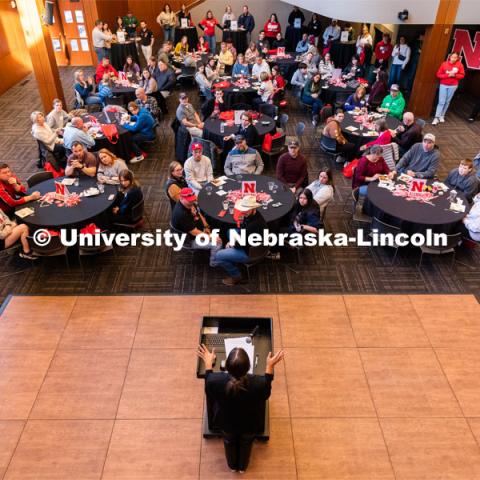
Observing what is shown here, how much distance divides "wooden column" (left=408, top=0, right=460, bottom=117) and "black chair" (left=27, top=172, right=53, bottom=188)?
30.5 feet

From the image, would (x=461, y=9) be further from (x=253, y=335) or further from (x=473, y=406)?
(x=253, y=335)

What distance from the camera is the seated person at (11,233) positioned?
5621 millimetres

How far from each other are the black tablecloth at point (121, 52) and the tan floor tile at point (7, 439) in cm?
1234

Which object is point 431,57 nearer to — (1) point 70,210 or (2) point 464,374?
(2) point 464,374

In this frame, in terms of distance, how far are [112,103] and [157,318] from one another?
6.79 meters

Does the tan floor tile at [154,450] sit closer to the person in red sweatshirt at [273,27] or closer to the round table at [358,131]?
the round table at [358,131]

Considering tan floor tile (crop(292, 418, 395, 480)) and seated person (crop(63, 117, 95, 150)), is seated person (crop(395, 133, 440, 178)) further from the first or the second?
seated person (crop(63, 117, 95, 150))

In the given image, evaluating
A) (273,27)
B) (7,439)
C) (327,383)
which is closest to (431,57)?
(273,27)

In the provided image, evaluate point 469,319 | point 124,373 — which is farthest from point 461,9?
point 124,373

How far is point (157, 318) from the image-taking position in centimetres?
533

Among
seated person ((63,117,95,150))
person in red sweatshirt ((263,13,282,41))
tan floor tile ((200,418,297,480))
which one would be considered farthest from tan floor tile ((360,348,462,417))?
person in red sweatshirt ((263,13,282,41))

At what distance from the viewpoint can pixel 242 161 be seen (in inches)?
276

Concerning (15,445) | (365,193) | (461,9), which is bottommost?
(15,445)

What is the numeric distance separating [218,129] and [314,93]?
363 cm
